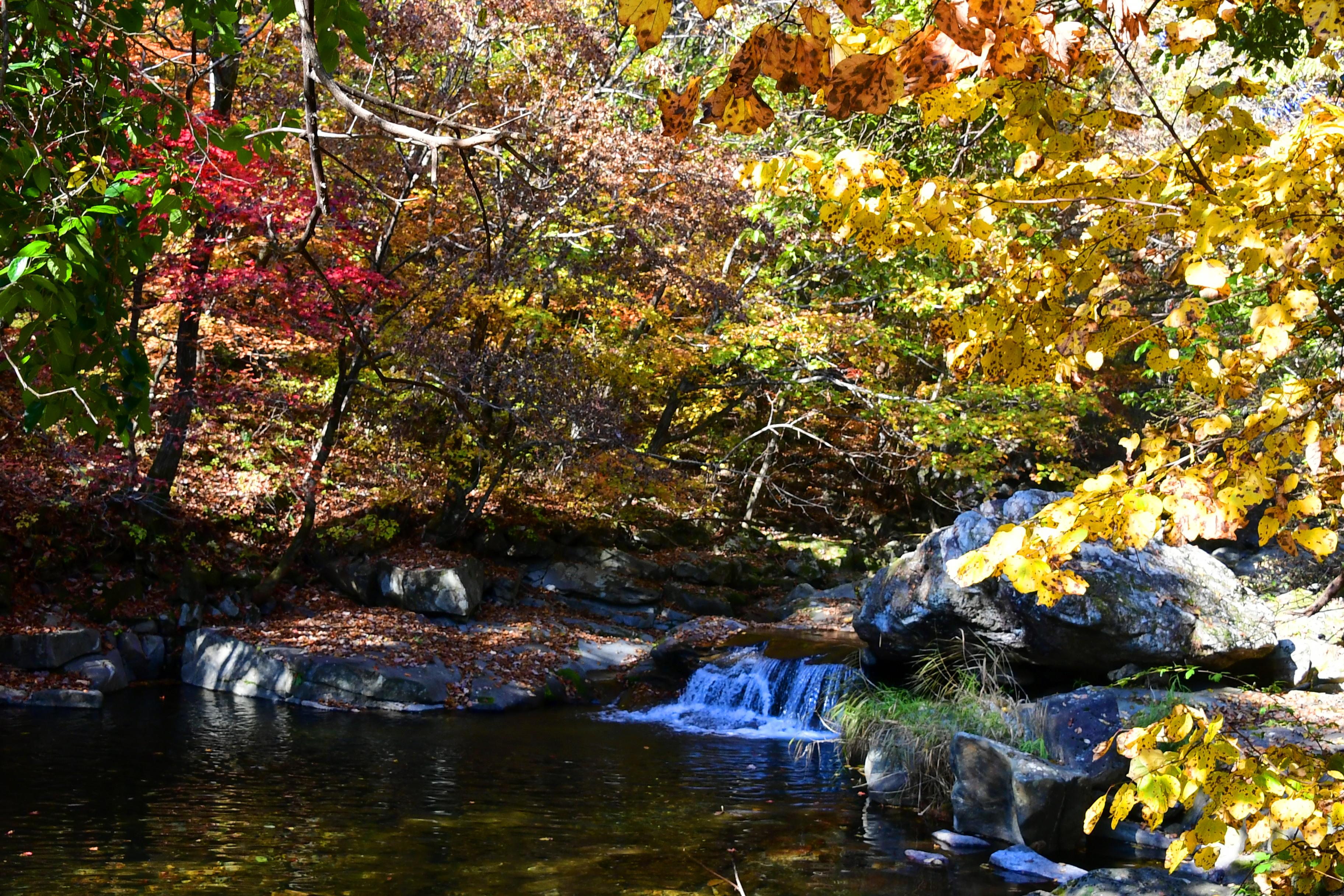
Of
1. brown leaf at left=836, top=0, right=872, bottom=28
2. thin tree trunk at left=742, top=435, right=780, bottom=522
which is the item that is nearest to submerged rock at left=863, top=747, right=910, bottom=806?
brown leaf at left=836, top=0, right=872, bottom=28

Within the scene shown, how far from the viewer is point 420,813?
22.4 ft

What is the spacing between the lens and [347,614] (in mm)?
12961

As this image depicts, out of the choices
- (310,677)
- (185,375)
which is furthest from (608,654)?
(185,375)

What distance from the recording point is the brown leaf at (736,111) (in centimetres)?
186

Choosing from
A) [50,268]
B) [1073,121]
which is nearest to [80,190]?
[50,268]

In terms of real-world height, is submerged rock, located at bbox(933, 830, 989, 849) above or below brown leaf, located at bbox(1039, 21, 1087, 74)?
below

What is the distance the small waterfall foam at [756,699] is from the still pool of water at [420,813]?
0.67 m

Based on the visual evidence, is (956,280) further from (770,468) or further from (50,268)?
(50,268)

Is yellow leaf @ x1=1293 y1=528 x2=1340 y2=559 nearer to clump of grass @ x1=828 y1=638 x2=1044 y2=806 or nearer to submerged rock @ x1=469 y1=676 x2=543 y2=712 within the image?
clump of grass @ x1=828 y1=638 x2=1044 y2=806

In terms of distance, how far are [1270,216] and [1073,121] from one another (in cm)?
53

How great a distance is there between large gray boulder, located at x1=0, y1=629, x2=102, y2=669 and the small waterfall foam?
5.59 m

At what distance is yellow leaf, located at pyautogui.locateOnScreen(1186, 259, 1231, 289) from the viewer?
73.4 inches

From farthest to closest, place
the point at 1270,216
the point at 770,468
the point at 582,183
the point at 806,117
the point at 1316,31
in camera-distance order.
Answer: the point at 770,468, the point at 806,117, the point at 582,183, the point at 1270,216, the point at 1316,31

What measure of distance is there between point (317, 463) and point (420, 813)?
21.3ft
